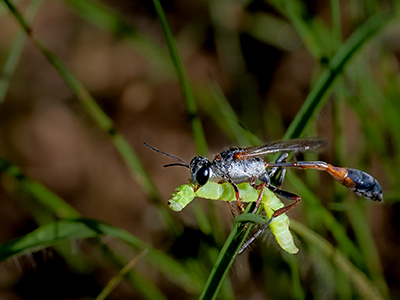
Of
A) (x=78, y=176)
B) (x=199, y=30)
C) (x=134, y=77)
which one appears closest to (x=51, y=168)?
(x=78, y=176)

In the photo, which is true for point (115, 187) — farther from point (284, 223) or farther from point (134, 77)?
point (284, 223)

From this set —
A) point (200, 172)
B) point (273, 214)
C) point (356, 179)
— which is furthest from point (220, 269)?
point (356, 179)

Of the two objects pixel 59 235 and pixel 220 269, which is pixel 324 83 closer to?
pixel 220 269

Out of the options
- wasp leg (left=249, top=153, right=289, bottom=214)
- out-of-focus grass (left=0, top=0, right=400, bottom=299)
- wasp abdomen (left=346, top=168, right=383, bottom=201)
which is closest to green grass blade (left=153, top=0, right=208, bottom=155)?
out-of-focus grass (left=0, top=0, right=400, bottom=299)

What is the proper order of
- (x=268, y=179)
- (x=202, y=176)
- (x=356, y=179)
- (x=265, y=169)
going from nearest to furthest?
(x=202, y=176)
(x=356, y=179)
(x=268, y=179)
(x=265, y=169)

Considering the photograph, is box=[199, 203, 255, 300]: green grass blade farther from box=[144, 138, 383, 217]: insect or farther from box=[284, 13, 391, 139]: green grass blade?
box=[284, 13, 391, 139]: green grass blade

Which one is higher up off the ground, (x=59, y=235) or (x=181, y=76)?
(x=181, y=76)
